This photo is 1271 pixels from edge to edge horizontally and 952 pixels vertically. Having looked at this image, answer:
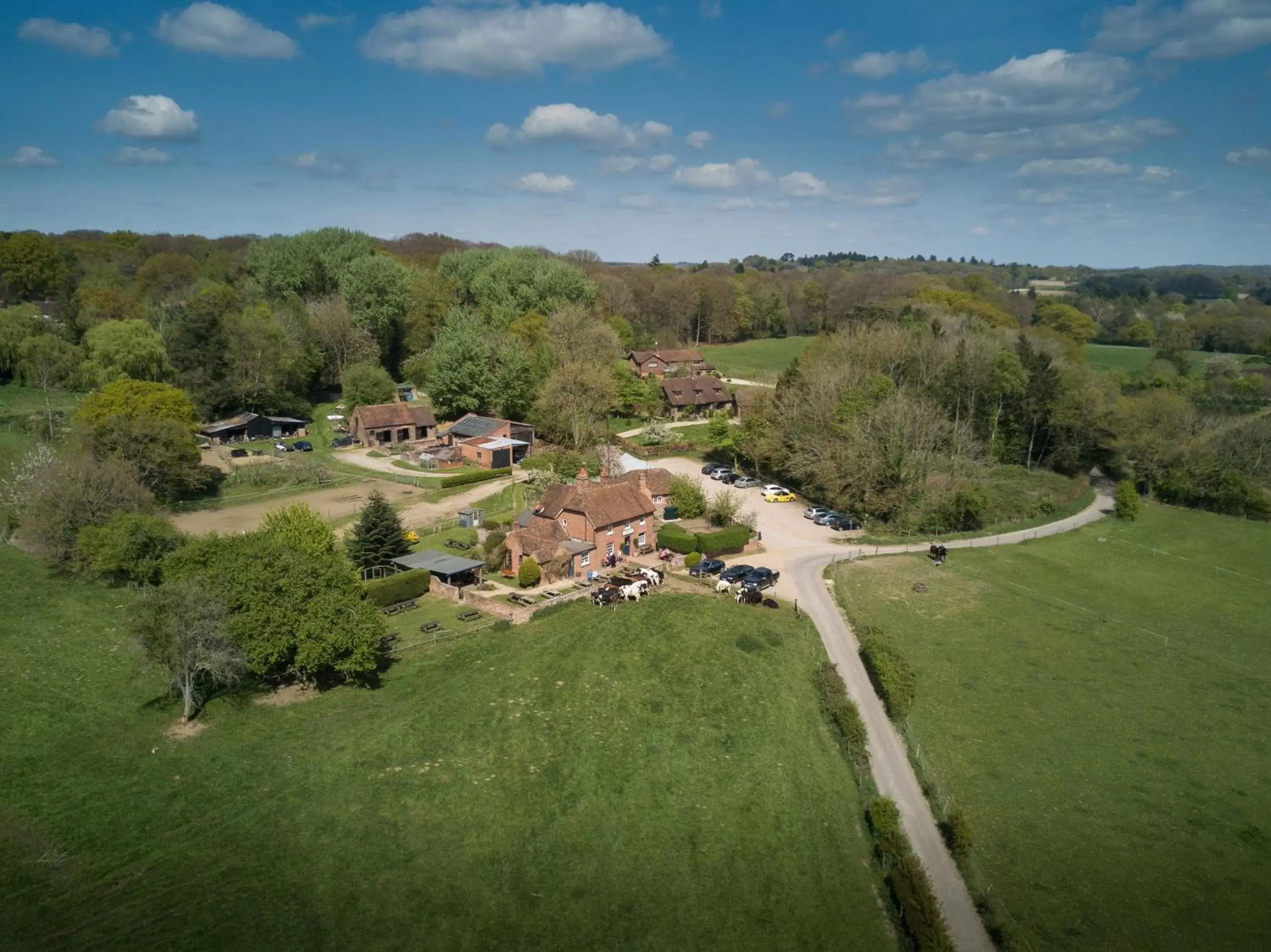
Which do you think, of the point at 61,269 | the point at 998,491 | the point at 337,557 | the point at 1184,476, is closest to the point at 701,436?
the point at 998,491

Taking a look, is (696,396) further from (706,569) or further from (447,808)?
(447,808)

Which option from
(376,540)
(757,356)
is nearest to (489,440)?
(376,540)

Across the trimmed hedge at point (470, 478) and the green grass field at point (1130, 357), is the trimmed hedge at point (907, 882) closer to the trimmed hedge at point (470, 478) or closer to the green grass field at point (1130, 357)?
the trimmed hedge at point (470, 478)

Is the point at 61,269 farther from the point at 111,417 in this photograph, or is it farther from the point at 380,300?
the point at 111,417

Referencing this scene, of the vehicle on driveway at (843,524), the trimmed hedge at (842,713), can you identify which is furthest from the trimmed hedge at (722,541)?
the trimmed hedge at (842,713)

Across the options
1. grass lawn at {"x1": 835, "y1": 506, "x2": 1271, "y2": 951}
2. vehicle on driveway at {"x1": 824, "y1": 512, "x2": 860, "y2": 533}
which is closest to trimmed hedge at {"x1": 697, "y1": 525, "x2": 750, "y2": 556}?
grass lawn at {"x1": 835, "y1": 506, "x2": 1271, "y2": 951}

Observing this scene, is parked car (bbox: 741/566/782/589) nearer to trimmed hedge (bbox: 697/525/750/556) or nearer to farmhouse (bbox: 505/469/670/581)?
trimmed hedge (bbox: 697/525/750/556)
